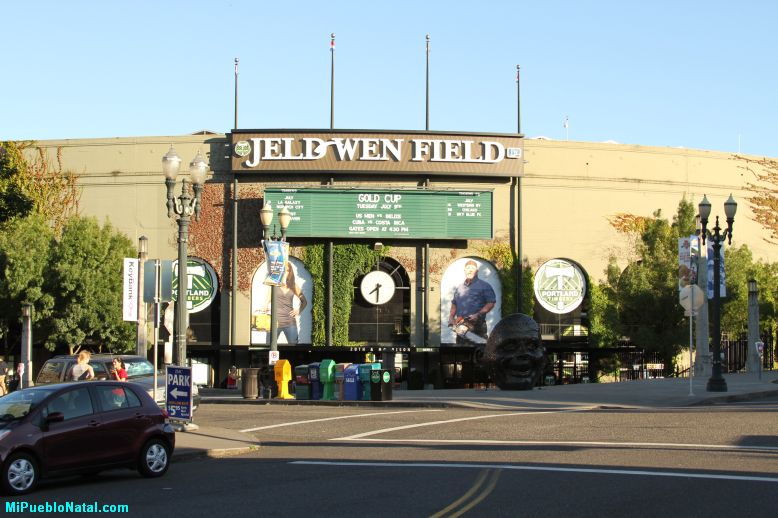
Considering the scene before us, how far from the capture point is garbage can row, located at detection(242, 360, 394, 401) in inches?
1212

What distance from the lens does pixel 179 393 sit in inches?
786

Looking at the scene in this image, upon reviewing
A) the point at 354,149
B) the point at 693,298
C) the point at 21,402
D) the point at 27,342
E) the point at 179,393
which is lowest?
the point at 179,393

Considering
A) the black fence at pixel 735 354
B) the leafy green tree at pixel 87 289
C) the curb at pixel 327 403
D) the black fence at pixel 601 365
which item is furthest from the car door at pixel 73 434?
the black fence at pixel 735 354

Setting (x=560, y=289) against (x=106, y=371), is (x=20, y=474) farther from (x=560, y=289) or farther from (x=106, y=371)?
(x=560, y=289)

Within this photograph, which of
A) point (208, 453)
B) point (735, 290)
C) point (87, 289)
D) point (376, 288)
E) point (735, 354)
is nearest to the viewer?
point (208, 453)

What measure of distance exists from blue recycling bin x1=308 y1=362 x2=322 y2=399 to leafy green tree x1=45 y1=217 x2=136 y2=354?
18818mm

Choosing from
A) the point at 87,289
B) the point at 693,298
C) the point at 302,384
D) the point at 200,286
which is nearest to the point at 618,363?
the point at 200,286

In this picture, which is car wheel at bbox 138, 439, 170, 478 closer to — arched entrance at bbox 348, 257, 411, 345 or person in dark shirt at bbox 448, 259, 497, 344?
arched entrance at bbox 348, 257, 411, 345

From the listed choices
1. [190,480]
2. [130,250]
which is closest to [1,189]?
[190,480]

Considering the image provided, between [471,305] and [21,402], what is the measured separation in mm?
40086

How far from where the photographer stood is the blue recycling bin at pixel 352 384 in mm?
31297

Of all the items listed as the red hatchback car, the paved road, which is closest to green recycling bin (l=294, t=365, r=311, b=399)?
the paved road

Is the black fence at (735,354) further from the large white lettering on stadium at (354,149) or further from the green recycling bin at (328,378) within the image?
the green recycling bin at (328,378)

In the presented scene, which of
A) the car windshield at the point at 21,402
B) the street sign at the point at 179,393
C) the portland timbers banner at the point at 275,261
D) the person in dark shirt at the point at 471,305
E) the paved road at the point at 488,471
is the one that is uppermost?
the portland timbers banner at the point at 275,261
